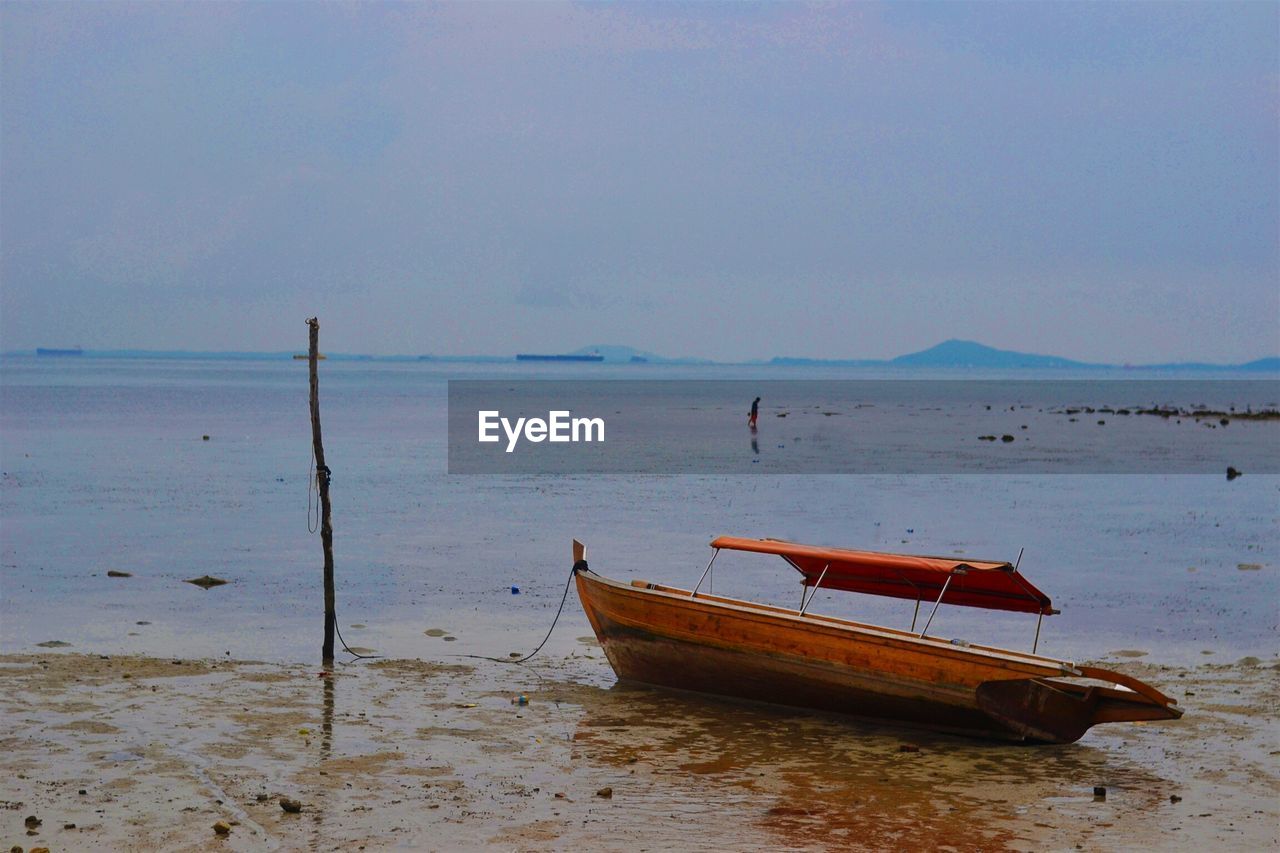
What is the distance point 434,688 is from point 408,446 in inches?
1642

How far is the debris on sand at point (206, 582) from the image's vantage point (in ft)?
71.3

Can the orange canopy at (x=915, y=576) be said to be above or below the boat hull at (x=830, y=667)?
above

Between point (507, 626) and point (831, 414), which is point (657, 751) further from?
point (831, 414)

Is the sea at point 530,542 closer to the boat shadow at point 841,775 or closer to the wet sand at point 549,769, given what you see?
the wet sand at point 549,769

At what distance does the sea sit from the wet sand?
2326 mm

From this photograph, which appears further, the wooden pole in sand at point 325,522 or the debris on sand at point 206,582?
the debris on sand at point 206,582

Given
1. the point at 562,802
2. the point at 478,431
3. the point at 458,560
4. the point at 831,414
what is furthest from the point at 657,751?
the point at 831,414

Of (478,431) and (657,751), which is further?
(478,431)

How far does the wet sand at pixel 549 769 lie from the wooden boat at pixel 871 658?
0.29 m

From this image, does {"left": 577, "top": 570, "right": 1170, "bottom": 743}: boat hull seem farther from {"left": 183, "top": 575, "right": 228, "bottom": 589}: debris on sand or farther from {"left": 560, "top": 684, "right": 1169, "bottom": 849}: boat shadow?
{"left": 183, "top": 575, "right": 228, "bottom": 589}: debris on sand

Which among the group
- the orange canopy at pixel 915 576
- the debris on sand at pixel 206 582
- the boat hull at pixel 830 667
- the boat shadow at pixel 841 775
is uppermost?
the orange canopy at pixel 915 576

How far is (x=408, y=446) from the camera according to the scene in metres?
56.4

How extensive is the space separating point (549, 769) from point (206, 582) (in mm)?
11420

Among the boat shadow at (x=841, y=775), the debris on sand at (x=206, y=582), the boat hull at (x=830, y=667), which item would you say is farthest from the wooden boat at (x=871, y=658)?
the debris on sand at (x=206, y=582)
